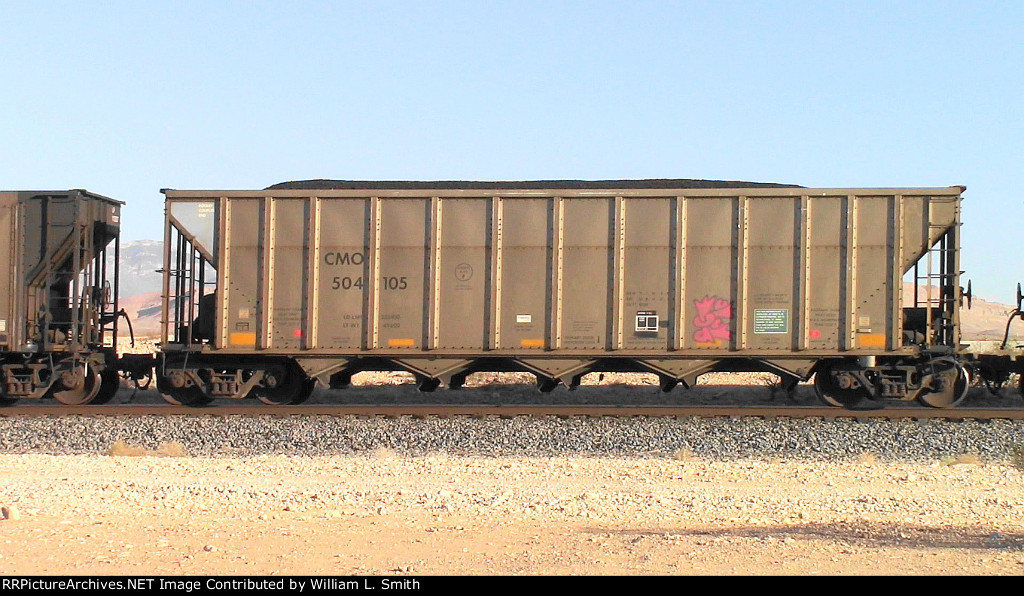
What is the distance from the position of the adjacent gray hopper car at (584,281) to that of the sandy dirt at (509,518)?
4441 mm

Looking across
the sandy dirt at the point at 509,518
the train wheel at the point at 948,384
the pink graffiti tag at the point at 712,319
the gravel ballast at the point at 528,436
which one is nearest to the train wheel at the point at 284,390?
the gravel ballast at the point at 528,436

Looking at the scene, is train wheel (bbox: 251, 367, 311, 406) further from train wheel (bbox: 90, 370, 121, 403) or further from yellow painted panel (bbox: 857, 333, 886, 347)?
yellow painted panel (bbox: 857, 333, 886, 347)

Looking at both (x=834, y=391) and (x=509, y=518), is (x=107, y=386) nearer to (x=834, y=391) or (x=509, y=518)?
(x=509, y=518)

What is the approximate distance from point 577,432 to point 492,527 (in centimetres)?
578

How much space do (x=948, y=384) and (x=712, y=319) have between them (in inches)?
151

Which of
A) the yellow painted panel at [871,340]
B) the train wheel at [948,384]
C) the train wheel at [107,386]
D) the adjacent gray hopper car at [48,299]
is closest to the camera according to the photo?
the yellow painted panel at [871,340]

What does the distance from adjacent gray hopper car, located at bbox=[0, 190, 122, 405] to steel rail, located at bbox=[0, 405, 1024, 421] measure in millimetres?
1016

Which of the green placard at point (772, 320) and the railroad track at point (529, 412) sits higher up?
the green placard at point (772, 320)

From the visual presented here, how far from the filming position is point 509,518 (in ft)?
21.5

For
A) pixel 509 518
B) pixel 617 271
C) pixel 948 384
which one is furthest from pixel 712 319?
pixel 509 518

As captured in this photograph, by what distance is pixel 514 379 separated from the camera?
19453mm

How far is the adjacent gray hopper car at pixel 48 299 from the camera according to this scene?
14352 mm

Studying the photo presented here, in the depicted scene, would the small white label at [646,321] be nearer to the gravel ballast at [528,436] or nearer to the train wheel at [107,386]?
the gravel ballast at [528,436]
